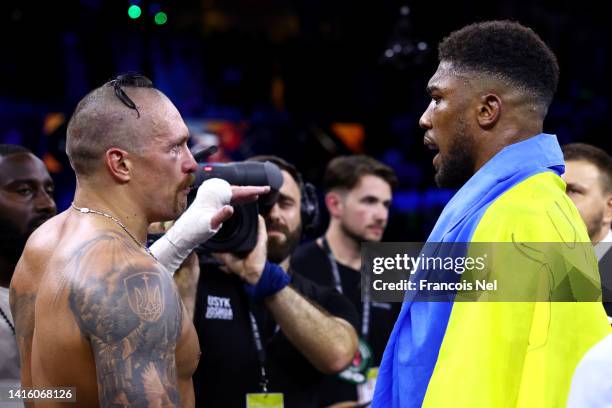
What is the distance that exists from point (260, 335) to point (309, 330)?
0.17 meters

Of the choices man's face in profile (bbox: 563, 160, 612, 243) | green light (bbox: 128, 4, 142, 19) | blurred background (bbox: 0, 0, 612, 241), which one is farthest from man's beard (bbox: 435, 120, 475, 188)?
blurred background (bbox: 0, 0, 612, 241)

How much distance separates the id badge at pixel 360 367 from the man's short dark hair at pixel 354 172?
2.63ft

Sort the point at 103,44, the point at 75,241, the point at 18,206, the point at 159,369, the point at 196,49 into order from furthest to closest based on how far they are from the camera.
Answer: the point at 196,49, the point at 103,44, the point at 18,206, the point at 75,241, the point at 159,369

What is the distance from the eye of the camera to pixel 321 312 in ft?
8.44

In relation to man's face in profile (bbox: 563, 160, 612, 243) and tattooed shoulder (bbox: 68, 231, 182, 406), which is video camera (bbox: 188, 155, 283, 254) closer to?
tattooed shoulder (bbox: 68, 231, 182, 406)

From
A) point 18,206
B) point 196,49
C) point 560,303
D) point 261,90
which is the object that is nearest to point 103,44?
point 196,49

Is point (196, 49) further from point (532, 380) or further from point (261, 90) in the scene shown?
point (532, 380)

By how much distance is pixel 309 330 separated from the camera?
8.16ft

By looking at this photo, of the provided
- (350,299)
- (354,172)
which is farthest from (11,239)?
(354,172)

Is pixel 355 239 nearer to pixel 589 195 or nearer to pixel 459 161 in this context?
pixel 589 195

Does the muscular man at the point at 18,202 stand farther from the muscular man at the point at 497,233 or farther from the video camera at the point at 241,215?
the muscular man at the point at 497,233

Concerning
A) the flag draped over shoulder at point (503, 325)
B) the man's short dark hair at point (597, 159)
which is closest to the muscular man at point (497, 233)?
the flag draped over shoulder at point (503, 325)

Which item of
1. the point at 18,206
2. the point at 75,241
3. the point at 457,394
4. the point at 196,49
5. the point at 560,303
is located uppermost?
the point at 196,49

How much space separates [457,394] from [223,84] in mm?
5550
